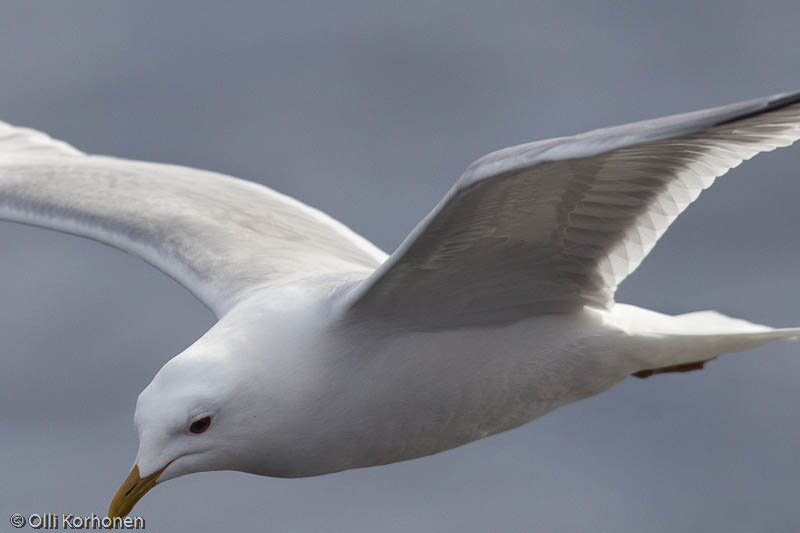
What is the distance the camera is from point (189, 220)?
7320 millimetres

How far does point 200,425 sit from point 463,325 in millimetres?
1084

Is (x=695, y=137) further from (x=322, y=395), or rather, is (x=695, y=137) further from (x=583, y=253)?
(x=322, y=395)

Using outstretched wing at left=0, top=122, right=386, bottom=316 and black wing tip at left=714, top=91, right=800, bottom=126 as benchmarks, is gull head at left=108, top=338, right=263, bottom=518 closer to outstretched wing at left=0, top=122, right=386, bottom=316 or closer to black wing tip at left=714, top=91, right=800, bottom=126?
outstretched wing at left=0, top=122, right=386, bottom=316

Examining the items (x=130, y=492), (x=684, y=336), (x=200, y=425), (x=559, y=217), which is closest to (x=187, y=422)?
(x=200, y=425)

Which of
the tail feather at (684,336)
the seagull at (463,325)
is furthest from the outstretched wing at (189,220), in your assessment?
the tail feather at (684,336)

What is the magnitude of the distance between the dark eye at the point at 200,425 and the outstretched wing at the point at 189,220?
962 mm

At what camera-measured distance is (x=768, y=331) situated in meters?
6.37

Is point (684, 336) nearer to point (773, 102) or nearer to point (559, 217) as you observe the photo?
point (559, 217)

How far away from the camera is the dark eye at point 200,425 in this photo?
5441 mm

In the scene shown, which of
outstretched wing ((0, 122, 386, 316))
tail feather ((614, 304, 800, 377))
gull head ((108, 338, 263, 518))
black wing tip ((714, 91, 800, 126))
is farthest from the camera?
outstretched wing ((0, 122, 386, 316))

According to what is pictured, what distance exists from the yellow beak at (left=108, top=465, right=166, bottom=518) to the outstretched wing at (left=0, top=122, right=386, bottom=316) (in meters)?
1.07

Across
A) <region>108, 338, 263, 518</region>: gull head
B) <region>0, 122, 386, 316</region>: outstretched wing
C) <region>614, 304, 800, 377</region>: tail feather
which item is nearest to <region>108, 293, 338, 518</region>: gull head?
<region>108, 338, 263, 518</region>: gull head

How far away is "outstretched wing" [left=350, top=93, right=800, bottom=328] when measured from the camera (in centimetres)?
480

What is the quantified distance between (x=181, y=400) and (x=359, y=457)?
78 centimetres
